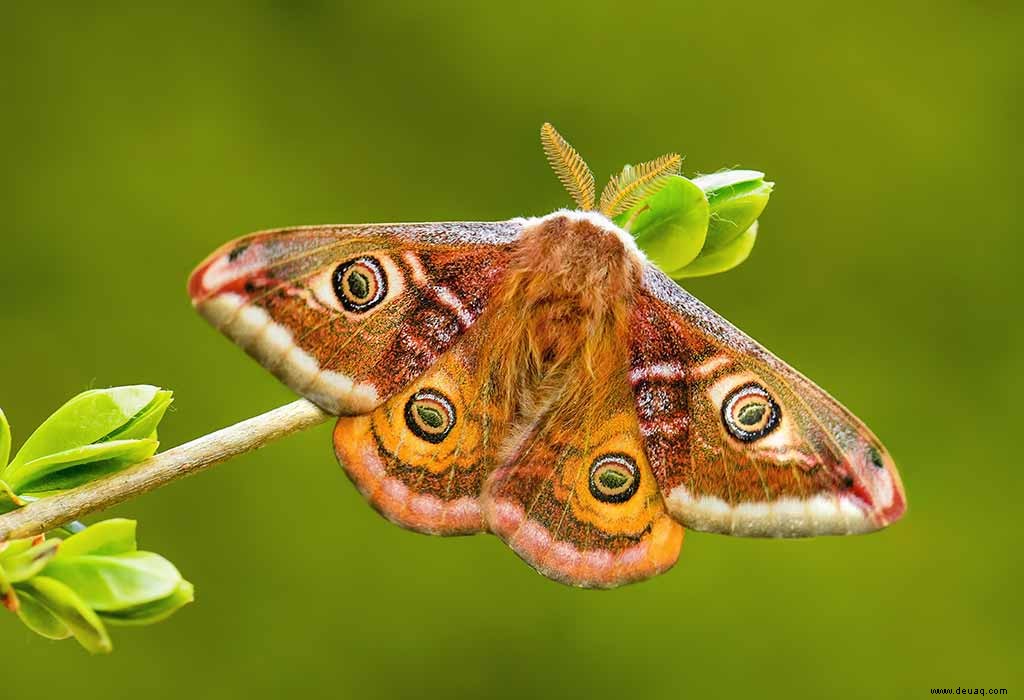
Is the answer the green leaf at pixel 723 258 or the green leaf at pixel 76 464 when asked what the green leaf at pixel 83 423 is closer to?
the green leaf at pixel 76 464

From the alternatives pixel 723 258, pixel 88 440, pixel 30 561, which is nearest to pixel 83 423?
pixel 88 440

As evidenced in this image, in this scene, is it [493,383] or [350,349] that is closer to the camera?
[350,349]

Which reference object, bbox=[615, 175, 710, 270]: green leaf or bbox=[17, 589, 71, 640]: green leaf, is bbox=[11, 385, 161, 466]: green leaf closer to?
bbox=[17, 589, 71, 640]: green leaf

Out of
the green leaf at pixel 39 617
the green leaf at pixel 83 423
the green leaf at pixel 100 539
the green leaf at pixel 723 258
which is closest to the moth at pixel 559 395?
the green leaf at pixel 723 258

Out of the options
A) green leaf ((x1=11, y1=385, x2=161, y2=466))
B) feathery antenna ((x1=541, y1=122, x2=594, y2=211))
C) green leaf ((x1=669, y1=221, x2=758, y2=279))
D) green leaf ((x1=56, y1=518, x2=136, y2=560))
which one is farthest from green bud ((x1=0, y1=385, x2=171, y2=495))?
green leaf ((x1=669, y1=221, x2=758, y2=279))

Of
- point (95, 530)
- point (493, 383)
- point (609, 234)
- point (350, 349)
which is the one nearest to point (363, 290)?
point (350, 349)

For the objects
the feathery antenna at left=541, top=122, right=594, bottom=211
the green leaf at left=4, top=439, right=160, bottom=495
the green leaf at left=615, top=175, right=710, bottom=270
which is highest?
the feathery antenna at left=541, top=122, right=594, bottom=211

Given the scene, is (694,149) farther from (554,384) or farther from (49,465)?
(49,465)
